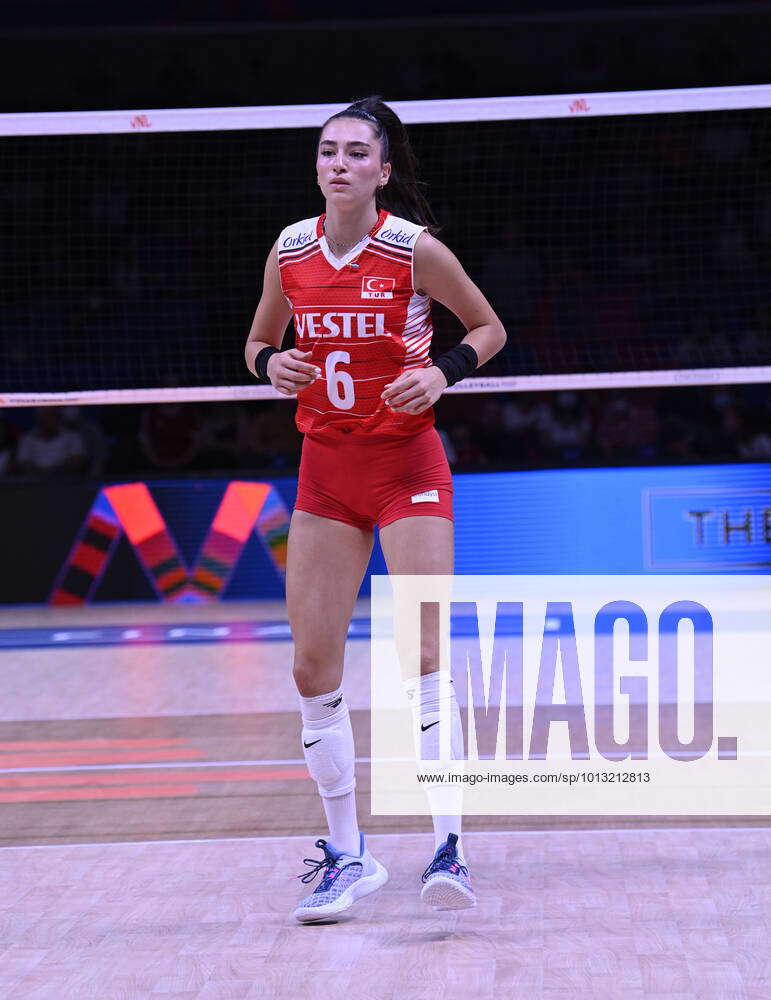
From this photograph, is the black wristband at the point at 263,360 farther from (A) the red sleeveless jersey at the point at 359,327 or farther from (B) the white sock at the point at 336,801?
(B) the white sock at the point at 336,801

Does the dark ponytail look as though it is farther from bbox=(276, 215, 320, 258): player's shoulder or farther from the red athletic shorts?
the red athletic shorts

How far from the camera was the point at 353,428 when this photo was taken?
3.84 meters

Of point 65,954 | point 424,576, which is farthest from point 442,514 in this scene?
point 65,954

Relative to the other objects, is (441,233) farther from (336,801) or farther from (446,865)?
(446,865)

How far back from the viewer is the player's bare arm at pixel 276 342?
3.71m

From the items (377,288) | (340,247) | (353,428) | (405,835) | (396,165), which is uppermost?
(396,165)

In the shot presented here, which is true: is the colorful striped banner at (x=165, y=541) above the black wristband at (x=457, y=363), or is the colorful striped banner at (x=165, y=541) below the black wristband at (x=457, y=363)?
below

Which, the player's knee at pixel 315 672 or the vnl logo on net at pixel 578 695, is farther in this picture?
the vnl logo on net at pixel 578 695

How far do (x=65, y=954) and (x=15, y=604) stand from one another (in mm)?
7087

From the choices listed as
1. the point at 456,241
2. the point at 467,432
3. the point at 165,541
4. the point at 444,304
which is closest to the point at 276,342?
the point at 444,304

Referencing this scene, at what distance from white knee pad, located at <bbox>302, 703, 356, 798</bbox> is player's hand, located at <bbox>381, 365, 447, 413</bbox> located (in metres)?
0.86

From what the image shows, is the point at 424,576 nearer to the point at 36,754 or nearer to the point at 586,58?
the point at 36,754

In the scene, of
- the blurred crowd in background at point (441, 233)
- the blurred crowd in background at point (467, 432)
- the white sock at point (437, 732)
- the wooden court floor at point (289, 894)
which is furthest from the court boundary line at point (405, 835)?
the blurred crowd in background at point (441, 233)

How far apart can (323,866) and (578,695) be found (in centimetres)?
293
